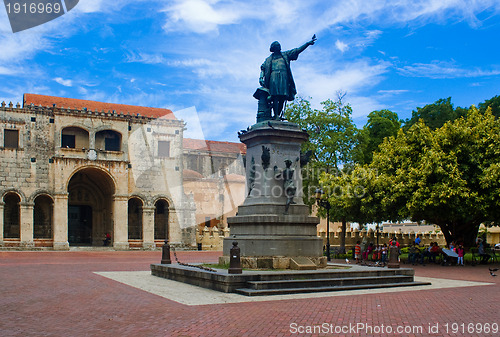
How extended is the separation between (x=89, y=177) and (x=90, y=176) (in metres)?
0.29

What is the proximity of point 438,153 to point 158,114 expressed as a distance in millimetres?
32820

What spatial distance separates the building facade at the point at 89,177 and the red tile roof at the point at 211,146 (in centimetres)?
1248

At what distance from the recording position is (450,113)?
44.7 meters

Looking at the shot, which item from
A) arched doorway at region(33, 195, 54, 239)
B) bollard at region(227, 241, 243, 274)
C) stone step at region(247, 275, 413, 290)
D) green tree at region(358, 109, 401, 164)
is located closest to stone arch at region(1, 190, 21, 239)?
arched doorway at region(33, 195, 54, 239)

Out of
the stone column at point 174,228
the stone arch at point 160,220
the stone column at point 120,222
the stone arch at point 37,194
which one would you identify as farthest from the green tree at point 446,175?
the stone arch at point 37,194

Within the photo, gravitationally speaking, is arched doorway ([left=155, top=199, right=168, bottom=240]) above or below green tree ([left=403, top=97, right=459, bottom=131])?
below

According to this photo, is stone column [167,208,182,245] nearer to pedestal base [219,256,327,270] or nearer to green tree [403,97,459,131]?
green tree [403,97,459,131]

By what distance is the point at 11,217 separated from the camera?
43312mm

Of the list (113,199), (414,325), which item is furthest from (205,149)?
(414,325)

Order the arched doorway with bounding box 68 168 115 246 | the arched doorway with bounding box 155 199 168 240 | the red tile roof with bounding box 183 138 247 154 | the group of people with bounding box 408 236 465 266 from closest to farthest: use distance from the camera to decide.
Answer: the group of people with bounding box 408 236 465 266 → the arched doorway with bounding box 68 168 115 246 → the arched doorway with bounding box 155 199 168 240 → the red tile roof with bounding box 183 138 247 154

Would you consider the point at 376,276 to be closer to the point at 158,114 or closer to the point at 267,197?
the point at 267,197

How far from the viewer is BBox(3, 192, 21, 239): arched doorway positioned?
4294cm

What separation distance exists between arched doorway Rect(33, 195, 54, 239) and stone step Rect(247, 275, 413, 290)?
3603 cm

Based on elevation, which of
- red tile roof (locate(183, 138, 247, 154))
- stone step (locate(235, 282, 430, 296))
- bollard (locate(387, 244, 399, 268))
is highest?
red tile roof (locate(183, 138, 247, 154))
